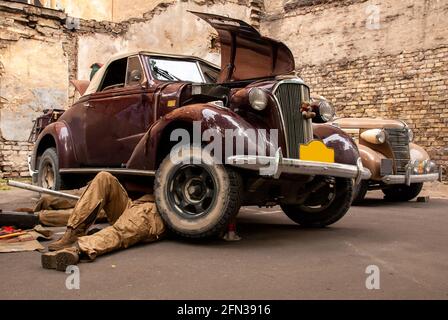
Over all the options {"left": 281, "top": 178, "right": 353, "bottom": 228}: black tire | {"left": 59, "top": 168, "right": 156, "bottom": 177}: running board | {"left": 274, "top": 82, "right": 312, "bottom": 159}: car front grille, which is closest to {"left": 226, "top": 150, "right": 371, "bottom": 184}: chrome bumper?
{"left": 274, "top": 82, "right": 312, "bottom": 159}: car front grille

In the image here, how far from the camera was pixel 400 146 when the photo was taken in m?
8.05

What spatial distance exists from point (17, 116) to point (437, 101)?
10.9m

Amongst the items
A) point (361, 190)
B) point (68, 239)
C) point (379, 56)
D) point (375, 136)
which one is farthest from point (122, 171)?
point (379, 56)

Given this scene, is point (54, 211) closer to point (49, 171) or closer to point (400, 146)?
point (49, 171)

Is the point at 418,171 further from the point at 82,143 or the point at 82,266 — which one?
the point at 82,266

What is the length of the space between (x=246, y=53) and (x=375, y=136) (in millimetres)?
3745

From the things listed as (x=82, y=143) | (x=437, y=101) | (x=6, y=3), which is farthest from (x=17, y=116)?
(x=437, y=101)

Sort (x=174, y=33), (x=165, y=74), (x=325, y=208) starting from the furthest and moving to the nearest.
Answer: (x=174, y=33)
(x=165, y=74)
(x=325, y=208)

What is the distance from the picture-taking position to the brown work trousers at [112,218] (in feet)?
11.7

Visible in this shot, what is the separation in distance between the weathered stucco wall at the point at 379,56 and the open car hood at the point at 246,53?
8.93 meters

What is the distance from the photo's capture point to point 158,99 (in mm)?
5016

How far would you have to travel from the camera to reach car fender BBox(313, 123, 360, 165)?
4.72 metres

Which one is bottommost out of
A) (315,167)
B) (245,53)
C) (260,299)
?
(260,299)

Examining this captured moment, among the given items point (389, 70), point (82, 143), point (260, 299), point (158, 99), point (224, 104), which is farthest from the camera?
point (389, 70)
